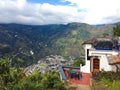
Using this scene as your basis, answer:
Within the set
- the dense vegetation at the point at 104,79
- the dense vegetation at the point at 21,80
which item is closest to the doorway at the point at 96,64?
the dense vegetation at the point at 104,79

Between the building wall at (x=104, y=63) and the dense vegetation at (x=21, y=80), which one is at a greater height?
the dense vegetation at (x=21, y=80)

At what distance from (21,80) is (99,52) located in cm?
1345

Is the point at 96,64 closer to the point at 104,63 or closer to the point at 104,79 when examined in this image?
the point at 104,63

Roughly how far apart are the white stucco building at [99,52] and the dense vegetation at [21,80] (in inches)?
370

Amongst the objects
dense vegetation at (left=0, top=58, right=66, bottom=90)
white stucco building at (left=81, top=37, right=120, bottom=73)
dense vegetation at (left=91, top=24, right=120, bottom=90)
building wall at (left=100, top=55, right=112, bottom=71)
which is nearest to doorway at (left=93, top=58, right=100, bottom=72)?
white stucco building at (left=81, top=37, right=120, bottom=73)

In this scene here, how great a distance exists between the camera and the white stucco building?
2709cm

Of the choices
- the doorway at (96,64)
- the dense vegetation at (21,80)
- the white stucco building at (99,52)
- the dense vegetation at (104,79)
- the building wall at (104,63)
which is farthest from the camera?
the doorway at (96,64)

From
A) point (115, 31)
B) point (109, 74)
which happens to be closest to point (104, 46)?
point (109, 74)

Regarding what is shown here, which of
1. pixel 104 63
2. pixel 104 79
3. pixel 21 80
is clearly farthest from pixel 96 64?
pixel 21 80

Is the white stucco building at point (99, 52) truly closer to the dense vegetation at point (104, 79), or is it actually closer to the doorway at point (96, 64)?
the doorway at point (96, 64)

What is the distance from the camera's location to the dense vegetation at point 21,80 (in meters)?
14.9

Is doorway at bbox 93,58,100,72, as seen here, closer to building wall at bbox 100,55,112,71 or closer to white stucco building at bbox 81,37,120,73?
white stucco building at bbox 81,37,120,73

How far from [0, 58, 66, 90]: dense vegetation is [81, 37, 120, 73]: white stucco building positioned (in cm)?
940

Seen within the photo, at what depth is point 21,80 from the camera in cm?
1573
